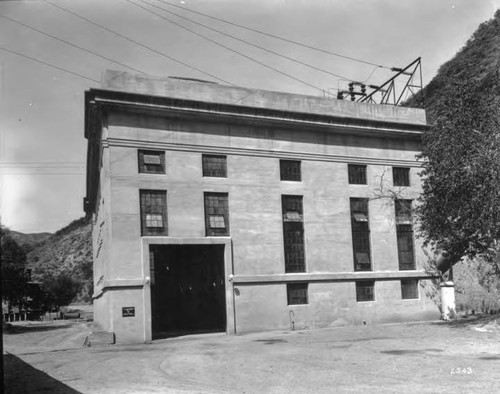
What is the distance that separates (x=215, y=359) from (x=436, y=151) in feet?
46.7

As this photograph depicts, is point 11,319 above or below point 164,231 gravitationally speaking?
below

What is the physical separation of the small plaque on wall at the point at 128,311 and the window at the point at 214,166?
746cm

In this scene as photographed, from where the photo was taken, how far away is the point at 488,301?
122 feet

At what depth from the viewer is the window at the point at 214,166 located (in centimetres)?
2839

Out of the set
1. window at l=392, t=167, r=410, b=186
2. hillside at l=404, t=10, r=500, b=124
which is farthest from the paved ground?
hillside at l=404, t=10, r=500, b=124

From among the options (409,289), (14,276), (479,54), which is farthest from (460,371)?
(479,54)

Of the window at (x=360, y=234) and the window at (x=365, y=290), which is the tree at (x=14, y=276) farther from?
the window at (x=365, y=290)

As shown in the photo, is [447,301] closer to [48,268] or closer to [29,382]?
[29,382]

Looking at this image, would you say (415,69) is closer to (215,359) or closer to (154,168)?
(154,168)

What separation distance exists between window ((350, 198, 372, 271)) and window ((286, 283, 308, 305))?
347 centimetres

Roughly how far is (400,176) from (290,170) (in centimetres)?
731

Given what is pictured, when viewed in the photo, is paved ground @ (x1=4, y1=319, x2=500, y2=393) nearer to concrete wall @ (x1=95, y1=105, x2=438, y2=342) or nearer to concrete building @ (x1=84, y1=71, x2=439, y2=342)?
concrete wall @ (x1=95, y1=105, x2=438, y2=342)

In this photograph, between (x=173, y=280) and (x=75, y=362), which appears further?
(x=173, y=280)

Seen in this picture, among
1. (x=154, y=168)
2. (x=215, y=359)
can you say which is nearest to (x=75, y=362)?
(x=215, y=359)
